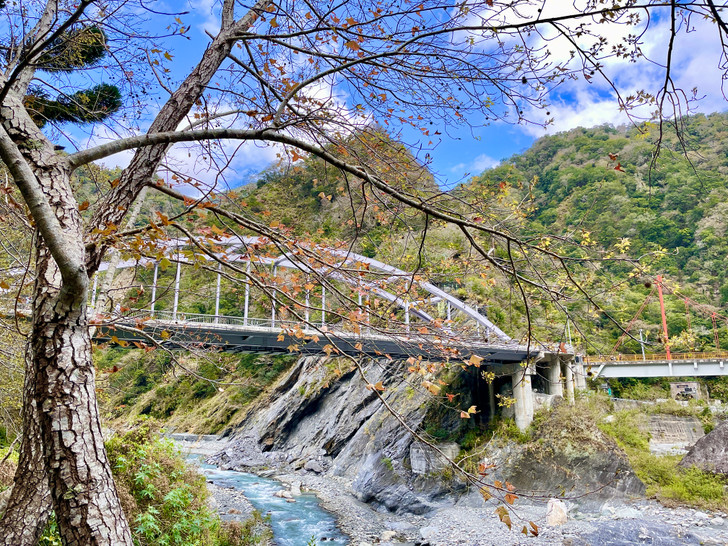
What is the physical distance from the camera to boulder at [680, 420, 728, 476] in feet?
39.4

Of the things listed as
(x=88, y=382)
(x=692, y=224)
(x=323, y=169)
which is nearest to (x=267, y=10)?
(x=323, y=169)

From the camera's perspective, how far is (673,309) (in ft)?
74.4

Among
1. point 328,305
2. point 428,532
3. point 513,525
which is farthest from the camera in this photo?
point 513,525

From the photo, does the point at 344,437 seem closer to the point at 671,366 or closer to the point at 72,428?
Answer: the point at 671,366

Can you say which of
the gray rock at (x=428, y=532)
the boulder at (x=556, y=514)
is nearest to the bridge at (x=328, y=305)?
the gray rock at (x=428, y=532)

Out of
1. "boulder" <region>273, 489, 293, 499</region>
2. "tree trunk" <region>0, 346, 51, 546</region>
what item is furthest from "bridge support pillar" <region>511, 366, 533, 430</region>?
"tree trunk" <region>0, 346, 51, 546</region>

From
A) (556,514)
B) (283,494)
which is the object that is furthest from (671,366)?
(283,494)

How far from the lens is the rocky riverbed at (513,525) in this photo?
9320 millimetres

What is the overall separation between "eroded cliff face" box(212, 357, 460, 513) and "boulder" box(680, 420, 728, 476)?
641cm

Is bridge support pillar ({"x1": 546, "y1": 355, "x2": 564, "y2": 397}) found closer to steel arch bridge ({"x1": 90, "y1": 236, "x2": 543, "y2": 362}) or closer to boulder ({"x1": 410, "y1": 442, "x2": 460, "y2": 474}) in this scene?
steel arch bridge ({"x1": 90, "y1": 236, "x2": 543, "y2": 362})

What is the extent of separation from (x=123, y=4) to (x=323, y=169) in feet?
5.06

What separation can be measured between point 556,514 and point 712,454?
5.21 meters

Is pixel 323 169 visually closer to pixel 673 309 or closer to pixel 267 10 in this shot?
pixel 267 10

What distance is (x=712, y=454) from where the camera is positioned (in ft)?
40.3
